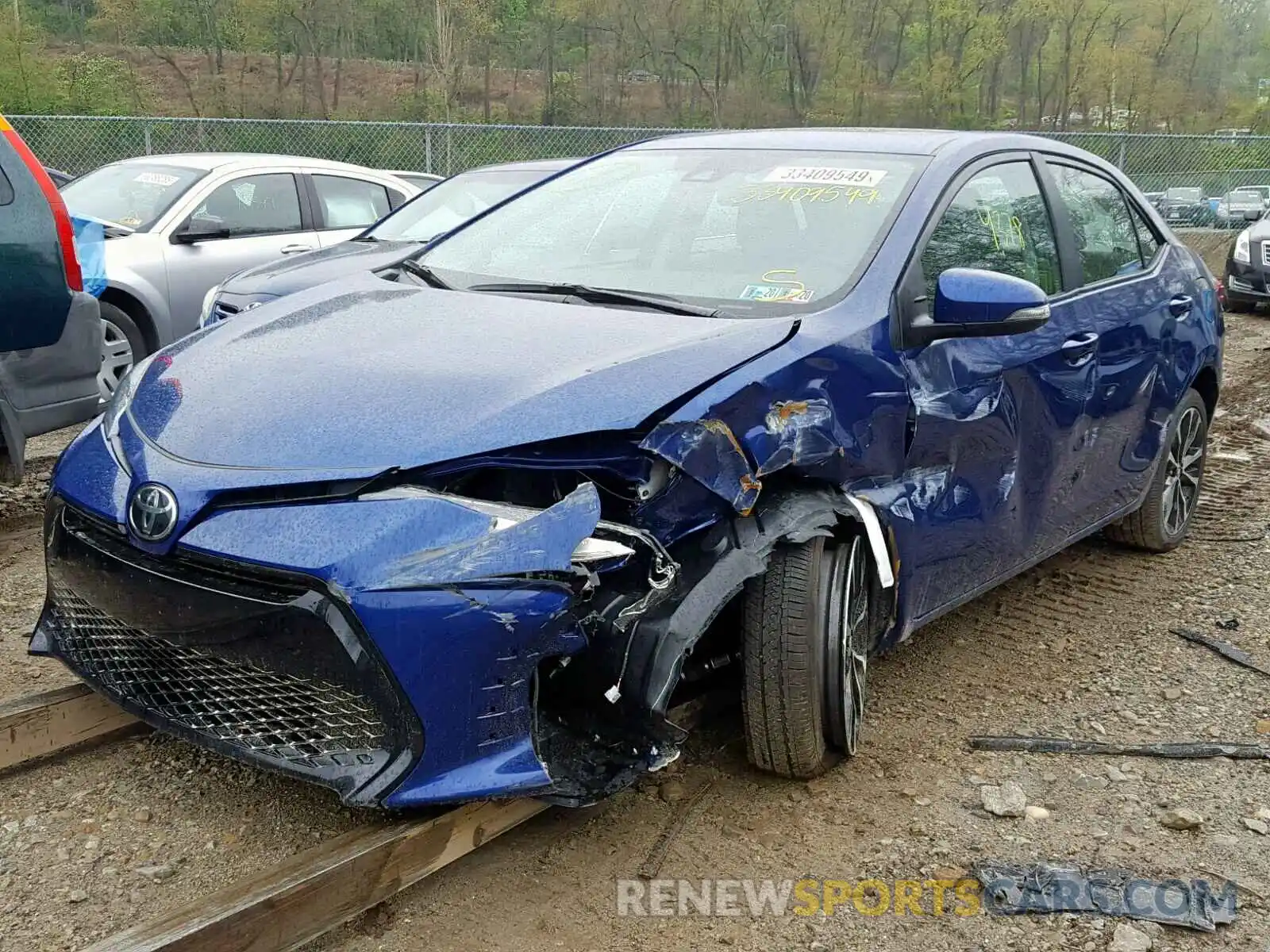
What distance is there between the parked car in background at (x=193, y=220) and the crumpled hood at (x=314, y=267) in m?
→ 0.93

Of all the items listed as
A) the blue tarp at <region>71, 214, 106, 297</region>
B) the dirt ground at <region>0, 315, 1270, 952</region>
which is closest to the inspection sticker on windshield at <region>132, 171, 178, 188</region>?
the blue tarp at <region>71, 214, 106, 297</region>

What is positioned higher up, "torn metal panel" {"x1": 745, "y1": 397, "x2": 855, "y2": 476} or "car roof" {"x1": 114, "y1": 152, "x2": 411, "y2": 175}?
"car roof" {"x1": 114, "y1": 152, "x2": 411, "y2": 175}

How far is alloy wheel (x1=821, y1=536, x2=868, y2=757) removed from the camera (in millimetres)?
2943

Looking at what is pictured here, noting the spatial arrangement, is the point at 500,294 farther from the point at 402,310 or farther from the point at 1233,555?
the point at 1233,555

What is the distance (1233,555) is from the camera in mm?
5352

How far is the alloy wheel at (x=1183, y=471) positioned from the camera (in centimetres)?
511

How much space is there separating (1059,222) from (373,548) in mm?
2880

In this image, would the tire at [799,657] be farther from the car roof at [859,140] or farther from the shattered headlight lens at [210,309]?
the shattered headlight lens at [210,309]

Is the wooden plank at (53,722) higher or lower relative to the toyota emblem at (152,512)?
lower

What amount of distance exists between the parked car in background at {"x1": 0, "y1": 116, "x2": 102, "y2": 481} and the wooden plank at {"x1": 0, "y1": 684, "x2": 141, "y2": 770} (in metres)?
1.76

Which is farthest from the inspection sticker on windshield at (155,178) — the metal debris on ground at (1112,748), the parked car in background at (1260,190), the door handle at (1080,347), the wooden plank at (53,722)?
the parked car in background at (1260,190)

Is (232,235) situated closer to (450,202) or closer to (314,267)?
(450,202)

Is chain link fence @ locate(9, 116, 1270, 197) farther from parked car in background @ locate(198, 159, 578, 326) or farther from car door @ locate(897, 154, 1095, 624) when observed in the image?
car door @ locate(897, 154, 1095, 624)

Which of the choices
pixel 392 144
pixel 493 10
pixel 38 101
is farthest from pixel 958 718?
pixel 493 10
